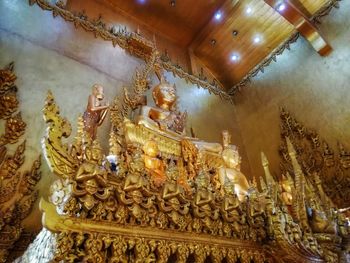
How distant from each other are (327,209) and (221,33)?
467cm

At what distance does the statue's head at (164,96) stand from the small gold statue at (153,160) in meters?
1.00

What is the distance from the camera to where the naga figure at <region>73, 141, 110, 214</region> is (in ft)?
3.86

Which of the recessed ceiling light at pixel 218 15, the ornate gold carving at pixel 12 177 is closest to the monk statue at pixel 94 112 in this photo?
the ornate gold carving at pixel 12 177

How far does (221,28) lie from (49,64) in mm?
3812

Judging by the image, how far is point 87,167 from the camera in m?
1.21

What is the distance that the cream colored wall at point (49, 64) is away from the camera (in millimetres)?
2965

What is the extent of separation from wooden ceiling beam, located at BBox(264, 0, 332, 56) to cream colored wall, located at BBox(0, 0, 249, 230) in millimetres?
2529

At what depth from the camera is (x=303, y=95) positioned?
16.4 ft

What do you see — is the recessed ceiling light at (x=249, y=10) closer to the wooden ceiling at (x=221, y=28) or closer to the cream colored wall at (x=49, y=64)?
the wooden ceiling at (x=221, y=28)

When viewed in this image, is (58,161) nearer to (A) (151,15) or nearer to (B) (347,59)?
(B) (347,59)

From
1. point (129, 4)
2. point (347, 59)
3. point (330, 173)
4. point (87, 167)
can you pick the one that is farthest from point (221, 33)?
point (87, 167)

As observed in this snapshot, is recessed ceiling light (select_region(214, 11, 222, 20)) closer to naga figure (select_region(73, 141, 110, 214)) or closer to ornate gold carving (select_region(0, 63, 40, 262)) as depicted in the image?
ornate gold carving (select_region(0, 63, 40, 262))

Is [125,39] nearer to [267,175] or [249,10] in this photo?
[249,10]

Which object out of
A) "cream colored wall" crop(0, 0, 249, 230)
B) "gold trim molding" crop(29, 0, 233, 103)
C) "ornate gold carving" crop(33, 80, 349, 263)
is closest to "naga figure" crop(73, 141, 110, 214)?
"ornate gold carving" crop(33, 80, 349, 263)
